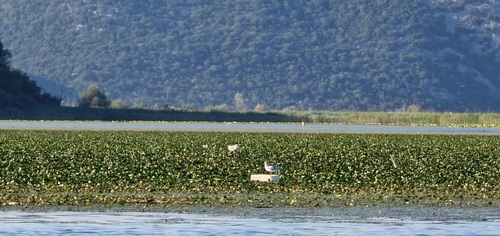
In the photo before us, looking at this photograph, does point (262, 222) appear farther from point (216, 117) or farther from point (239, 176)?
point (216, 117)

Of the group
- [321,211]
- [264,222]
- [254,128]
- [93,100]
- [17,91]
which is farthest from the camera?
[93,100]

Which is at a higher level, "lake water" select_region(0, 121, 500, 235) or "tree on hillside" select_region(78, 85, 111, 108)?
"tree on hillside" select_region(78, 85, 111, 108)

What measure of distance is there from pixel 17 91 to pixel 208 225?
387ft

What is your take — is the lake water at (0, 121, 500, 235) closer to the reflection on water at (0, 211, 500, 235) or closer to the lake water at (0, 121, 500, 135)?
the reflection on water at (0, 211, 500, 235)

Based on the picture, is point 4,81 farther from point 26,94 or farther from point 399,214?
point 399,214

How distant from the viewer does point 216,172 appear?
42.2 meters

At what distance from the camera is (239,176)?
40.5 meters

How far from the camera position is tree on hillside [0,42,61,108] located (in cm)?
14064

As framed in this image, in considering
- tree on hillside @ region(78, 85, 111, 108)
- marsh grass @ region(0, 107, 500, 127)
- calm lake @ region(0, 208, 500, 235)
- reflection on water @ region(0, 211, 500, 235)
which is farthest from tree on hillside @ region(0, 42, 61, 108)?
reflection on water @ region(0, 211, 500, 235)

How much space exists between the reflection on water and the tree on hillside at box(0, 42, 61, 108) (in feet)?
368

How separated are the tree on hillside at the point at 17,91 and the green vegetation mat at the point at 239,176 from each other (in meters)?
79.7

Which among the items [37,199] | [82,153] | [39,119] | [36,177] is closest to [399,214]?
[37,199]

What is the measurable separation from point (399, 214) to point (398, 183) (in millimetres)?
8169

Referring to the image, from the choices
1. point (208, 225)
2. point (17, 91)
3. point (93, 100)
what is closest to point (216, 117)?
point (17, 91)
